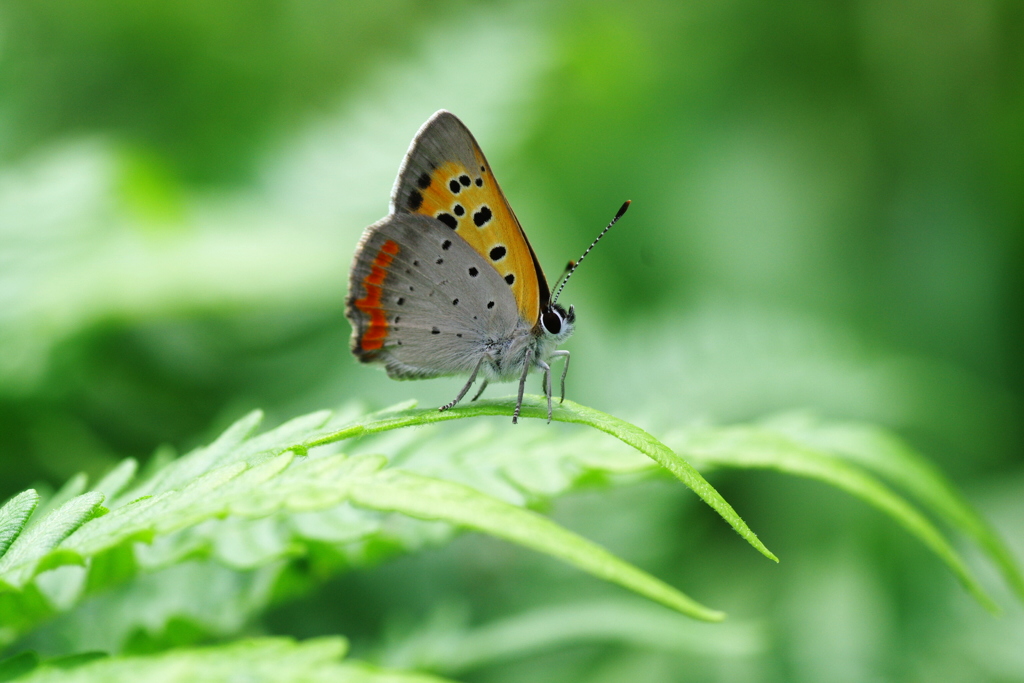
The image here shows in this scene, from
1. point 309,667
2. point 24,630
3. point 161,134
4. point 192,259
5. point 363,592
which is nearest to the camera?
point 309,667

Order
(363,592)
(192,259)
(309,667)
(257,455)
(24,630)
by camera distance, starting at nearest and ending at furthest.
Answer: (309,667) → (257,455) → (24,630) → (363,592) → (192,259)

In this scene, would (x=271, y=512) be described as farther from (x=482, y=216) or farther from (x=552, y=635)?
(x=552, y=635)

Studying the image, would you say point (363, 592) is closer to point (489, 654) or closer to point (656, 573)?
point (489, 654)

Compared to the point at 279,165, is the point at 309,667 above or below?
below

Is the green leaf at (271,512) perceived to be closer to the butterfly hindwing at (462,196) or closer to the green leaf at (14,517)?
the green leaf at (14,517)

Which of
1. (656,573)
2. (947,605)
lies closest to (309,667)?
(656,573)

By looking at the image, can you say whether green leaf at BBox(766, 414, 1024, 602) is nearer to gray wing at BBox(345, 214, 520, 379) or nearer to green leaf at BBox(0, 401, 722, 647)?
green leaf at BBox(0, 401, 722, 647)

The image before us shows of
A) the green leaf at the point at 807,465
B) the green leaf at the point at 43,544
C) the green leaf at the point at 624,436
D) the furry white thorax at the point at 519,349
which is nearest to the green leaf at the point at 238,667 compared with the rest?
the green leaf at the point at 43,544
